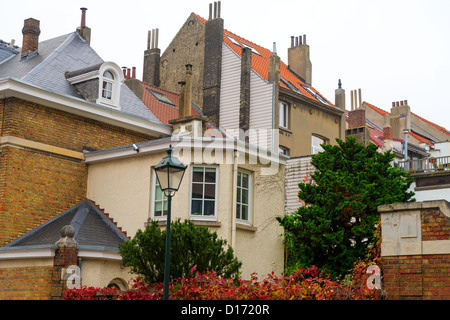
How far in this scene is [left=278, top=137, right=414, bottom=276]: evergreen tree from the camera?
1602 cm

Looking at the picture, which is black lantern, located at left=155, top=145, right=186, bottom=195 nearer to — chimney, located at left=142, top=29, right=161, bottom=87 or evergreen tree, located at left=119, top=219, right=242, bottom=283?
evergreen tree, located at left=119, top=219, right=242, bottom=283

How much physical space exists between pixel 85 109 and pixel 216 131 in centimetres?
1079

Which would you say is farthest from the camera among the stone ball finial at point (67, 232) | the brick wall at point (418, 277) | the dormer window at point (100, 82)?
the dormer window at point (100, 82)

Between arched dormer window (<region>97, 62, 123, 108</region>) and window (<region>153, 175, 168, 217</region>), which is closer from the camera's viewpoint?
window (<region>153, 175, 168, 217</region>)

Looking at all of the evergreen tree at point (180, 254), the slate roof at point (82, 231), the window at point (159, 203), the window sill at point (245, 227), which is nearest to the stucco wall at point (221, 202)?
the window sill at point (245, 227)

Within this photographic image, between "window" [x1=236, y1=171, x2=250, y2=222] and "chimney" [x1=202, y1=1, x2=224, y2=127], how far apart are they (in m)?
13.6

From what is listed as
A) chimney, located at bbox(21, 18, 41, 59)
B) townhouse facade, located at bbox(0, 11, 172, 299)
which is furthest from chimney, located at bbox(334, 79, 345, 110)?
chimney, located at bbox(21, 18, 41, 59)

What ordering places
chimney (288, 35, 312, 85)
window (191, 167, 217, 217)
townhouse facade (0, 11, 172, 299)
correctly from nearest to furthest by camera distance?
townhouse facade (0, 11, 172, 299) < window (191, 167, 217, 217) < chimney (288, 35, 312, 85)

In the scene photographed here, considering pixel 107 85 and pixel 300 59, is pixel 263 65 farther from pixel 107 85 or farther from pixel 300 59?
pixel 107 85

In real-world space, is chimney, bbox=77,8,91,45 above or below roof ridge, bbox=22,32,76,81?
above

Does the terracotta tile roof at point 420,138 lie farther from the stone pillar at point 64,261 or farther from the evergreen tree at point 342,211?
the stone pillar at point 64,261

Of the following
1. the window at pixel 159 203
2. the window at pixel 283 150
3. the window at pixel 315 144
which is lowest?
the window at pixel 159 203

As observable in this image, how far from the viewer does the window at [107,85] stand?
21.5 meters

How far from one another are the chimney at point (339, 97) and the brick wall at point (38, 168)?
1874 centimetres
